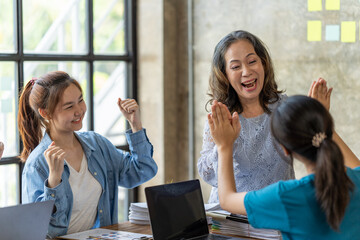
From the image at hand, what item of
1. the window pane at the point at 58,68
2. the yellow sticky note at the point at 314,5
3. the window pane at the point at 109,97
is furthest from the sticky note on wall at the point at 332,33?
the window pane at the point at 58,68

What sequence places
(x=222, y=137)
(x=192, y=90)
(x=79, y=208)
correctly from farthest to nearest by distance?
1. (x=192, y=90)
2. (x=79, y=208)
3. (x=222, y=137)

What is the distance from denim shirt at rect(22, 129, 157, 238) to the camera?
2721 mm

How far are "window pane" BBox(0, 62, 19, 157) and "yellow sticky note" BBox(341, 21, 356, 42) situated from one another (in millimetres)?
2430

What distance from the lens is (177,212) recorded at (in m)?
2.52

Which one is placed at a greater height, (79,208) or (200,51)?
(200,51)

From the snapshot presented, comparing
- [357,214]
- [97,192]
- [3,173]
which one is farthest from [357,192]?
[3,173]

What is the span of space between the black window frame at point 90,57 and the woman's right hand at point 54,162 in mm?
1706

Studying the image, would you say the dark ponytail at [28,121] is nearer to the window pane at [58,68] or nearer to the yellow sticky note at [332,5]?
Answer: the window pane at [58,68]

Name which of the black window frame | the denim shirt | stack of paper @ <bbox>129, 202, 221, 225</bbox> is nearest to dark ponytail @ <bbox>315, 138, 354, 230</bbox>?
stack of paper @ <bbox>129, 202, 221, 225</bbox>

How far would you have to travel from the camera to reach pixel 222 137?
2385mm

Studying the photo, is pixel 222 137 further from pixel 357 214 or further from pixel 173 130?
pixel 173 130

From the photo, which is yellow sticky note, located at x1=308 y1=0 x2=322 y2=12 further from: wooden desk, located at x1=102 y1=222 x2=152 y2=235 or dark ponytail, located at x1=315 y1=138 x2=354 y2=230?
dark ponytail, located at x1=315 y1=138 x2=354 y2=230

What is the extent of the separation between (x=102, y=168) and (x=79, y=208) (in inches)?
9.8

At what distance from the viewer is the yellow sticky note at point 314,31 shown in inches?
171
